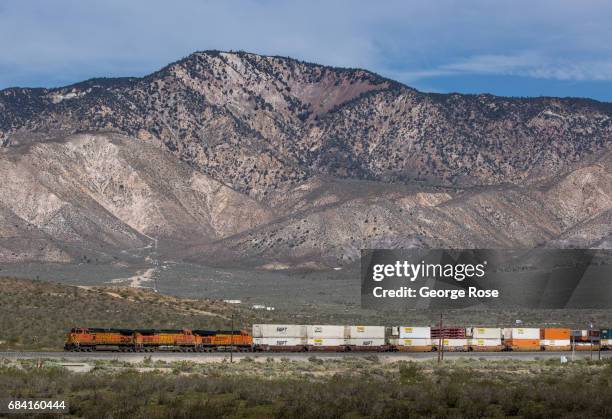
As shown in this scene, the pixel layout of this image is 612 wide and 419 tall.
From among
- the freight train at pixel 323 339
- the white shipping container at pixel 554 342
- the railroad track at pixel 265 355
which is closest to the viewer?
the railroad track at pixel 265 355

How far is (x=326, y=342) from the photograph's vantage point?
6912 cm

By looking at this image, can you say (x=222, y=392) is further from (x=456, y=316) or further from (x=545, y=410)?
(x=456, y=316)

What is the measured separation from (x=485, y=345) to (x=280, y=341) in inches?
594

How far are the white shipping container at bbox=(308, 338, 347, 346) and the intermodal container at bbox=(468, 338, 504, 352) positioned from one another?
959cm

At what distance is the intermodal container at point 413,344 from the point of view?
7100cm

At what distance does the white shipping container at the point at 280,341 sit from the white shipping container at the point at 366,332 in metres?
3.34

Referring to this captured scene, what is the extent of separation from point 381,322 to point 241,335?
3382 centimetres

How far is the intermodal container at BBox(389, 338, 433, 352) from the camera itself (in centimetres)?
7100

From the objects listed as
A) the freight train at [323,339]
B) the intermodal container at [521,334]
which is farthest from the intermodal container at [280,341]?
the intermodal container at [521,334]

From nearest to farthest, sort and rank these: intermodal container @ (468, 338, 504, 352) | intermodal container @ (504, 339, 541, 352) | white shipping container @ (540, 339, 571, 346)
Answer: intermodal container @ (468, 338, 504, 352), intermodal container @ (504, 339, 541, 352), white shipping container @ (540, 339, 571, 346)

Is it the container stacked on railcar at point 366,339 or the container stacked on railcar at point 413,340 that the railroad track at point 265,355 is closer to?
the container stacked on railcar at point 366,339

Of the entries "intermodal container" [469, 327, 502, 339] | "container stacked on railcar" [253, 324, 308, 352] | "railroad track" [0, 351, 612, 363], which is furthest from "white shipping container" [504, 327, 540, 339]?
"container stacked on railcar" [253, 324, 308, 352]

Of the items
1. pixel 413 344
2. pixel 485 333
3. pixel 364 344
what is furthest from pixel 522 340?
pixel 364 344

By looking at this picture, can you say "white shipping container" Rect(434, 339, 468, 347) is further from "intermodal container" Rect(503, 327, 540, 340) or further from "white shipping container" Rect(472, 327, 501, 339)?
"intermodal container" Rect(503, 327, 540, 340)
